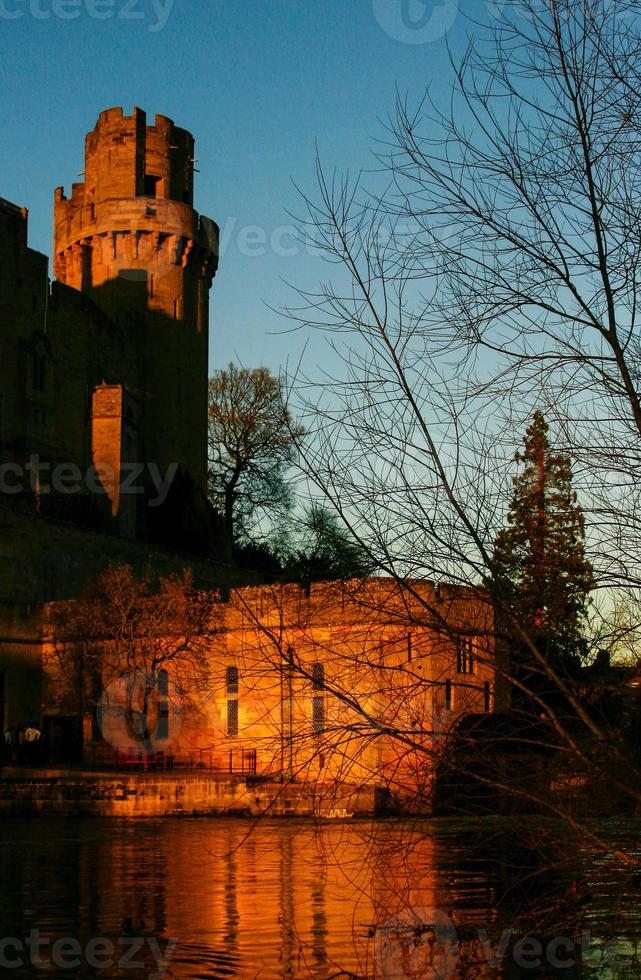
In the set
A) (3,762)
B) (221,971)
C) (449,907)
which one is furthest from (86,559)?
(221,971)

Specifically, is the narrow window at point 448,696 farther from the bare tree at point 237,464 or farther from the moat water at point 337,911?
the bare tree at point 237,464

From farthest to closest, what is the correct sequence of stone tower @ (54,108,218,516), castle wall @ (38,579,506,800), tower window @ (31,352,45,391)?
stone tower @ (54,108,218,516)
tower window @ (31,352,45,391)
castle wall @ (38,579,506,800)

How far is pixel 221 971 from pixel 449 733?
4.59 meters

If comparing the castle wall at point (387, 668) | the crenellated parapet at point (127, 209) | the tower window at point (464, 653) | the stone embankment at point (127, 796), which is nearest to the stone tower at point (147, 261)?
the crenellated parapet at point (127, 209)

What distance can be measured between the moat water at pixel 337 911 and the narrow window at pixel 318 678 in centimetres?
68

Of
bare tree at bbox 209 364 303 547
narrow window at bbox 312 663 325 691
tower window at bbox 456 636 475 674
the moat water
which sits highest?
bare tree at bbox 209 364 303 547

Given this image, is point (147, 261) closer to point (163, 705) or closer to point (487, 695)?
point (163, 705)

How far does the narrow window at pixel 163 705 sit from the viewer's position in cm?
2862

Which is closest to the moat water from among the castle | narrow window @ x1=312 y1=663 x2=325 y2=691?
narrow window @ x1=312 y1=663 x2=325 y2=691

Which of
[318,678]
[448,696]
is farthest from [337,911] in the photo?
[318,678]

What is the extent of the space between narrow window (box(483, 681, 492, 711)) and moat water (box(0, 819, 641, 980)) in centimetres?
52

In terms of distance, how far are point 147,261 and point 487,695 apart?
4768 centimetres

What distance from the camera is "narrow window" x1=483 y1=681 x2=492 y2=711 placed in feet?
18.1

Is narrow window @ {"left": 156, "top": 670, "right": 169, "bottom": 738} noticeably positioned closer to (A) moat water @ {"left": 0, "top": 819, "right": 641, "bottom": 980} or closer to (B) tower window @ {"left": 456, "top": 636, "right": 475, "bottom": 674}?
(A) moat water @ {"left": 0, "top": 819, "right": 641, "bottom": 980}
